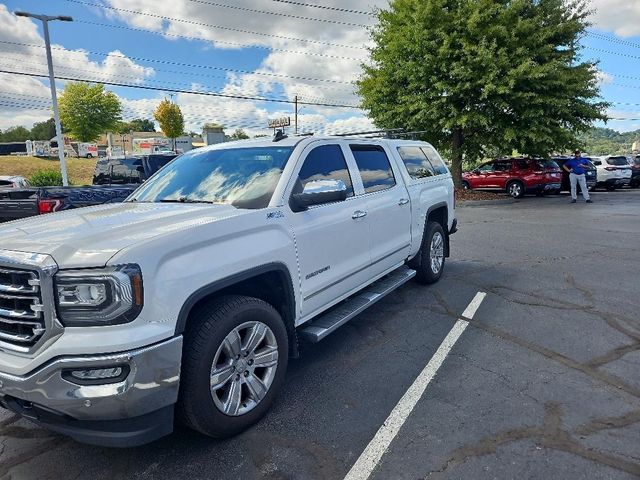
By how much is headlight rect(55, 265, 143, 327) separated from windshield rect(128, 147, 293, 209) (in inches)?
43.4

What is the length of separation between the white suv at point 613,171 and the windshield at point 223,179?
23278 millimetres

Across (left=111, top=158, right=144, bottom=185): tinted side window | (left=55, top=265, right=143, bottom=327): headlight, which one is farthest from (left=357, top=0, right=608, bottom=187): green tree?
(left=55, top=265, right=143, bottom=327): headlight

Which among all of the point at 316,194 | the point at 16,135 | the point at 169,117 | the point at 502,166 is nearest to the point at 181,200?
the point at 316,194

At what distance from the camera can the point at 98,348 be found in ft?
6.85

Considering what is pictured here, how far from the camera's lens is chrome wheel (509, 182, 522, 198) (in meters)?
19.7

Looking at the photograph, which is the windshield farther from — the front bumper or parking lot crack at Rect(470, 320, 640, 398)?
parking lot crack at Rect(470, 320, 640, 398)

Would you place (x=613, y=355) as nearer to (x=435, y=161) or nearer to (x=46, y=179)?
(x=435, y=161)

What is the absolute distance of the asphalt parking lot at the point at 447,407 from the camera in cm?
249

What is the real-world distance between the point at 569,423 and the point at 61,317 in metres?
3.07

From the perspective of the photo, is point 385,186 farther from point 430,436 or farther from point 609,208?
point 609,208

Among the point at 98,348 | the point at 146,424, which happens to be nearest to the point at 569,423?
the point at 146,424

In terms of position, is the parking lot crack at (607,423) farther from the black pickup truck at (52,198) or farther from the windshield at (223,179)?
the black pickup truck at (52,198)

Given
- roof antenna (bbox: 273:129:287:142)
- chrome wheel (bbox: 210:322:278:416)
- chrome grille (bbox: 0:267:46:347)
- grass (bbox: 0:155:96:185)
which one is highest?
grass (bbox: 0:155:96:185)

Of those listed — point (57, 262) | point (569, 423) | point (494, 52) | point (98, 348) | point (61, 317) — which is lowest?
point (569, 423)
